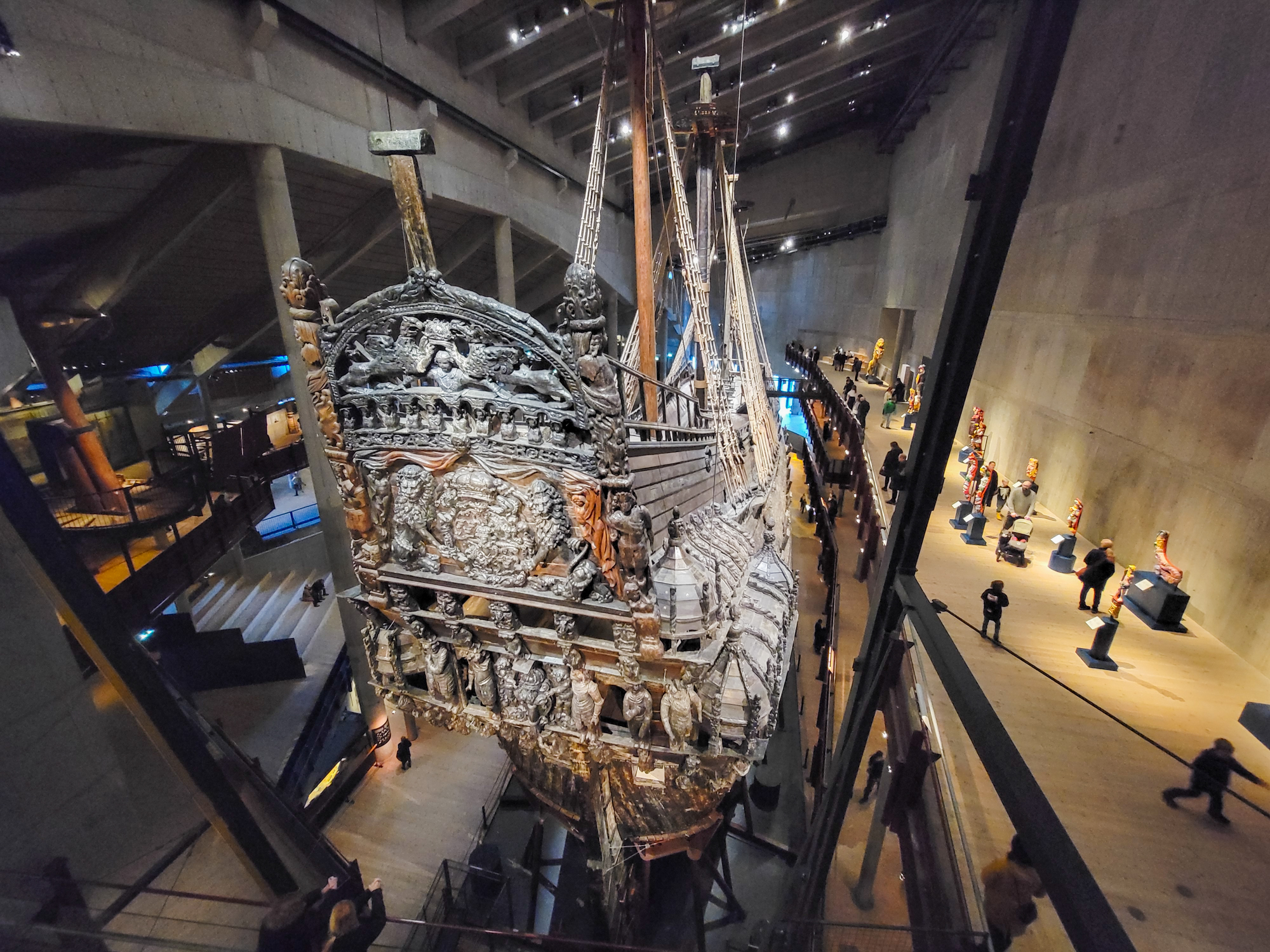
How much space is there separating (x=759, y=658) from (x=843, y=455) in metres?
8.14

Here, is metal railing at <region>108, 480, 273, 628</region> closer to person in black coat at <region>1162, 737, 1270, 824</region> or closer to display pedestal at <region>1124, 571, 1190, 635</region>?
person in black coat at <region>1162, 737, 1270, 824</region>

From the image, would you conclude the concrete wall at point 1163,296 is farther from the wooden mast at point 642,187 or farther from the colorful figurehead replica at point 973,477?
the wooden mast at point 642,187

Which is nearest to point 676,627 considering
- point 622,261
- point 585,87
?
point 585,87

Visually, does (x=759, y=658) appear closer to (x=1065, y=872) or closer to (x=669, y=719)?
(x=669, y=719)

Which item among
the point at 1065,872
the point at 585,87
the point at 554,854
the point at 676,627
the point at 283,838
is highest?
A: the point at 585,87

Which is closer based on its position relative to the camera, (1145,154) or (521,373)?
(521,373)

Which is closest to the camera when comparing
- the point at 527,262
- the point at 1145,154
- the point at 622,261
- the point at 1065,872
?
the point at 1065,872

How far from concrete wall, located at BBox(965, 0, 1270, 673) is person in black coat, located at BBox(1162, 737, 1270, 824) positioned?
1.60m

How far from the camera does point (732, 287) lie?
26.5 ft

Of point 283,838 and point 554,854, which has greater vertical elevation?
point 283,838

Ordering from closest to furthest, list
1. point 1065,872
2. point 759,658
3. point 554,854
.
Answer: point 1065,872 < point 759,658 < point 554,854

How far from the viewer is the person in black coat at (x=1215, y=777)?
7.76ft

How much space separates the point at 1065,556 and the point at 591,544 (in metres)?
4.84

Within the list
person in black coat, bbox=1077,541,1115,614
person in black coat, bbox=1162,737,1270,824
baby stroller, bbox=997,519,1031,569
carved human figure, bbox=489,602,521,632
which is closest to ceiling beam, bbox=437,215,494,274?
carved human figure, bbox=489,602,521,632
